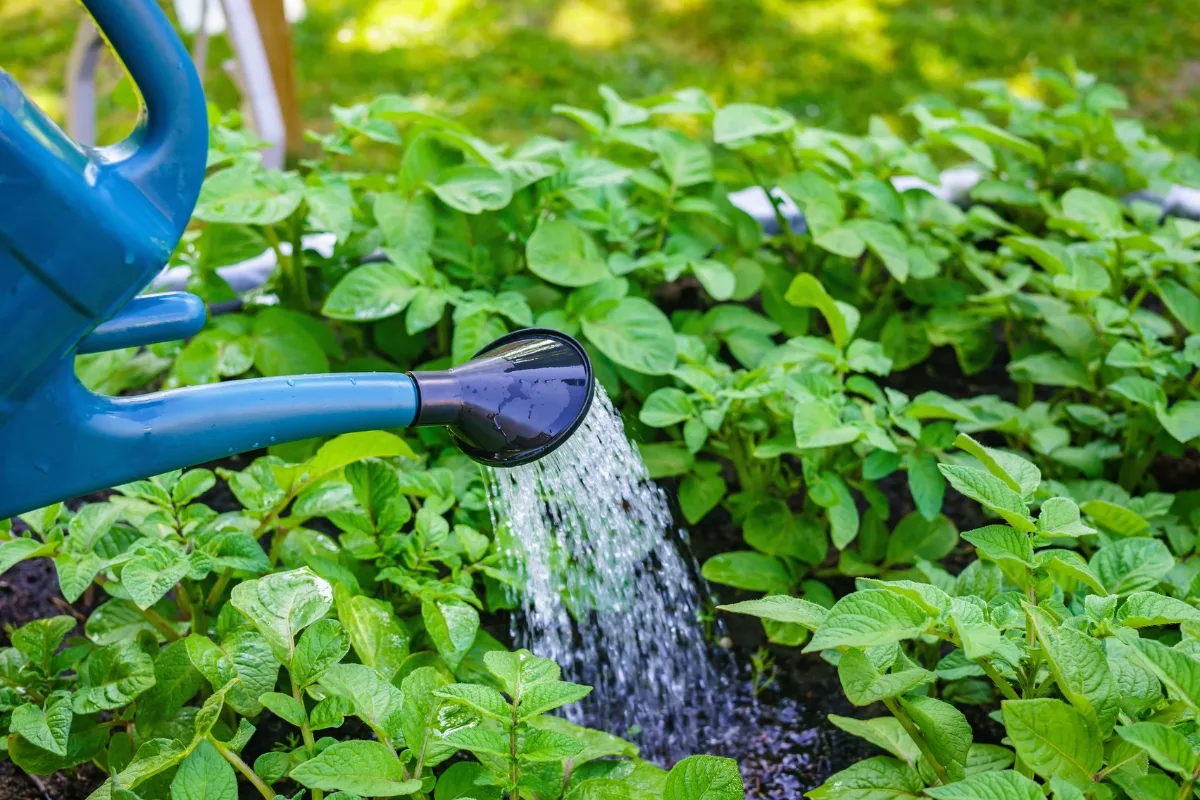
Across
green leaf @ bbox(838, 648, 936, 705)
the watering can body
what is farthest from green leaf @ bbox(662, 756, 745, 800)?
the watering can body

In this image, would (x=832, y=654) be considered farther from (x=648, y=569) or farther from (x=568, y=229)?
(x=568, y=229)

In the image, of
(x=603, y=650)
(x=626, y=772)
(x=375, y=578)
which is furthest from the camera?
(x=603, y=650)

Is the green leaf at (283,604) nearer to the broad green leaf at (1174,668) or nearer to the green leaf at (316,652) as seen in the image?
the green leaf at (316,652)

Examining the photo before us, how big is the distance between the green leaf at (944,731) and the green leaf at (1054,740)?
11 cm

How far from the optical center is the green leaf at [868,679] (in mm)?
956

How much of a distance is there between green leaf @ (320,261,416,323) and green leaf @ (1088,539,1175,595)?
2.73 ft

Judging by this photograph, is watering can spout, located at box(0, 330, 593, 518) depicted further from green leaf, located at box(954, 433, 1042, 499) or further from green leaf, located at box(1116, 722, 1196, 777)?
green leaf, located at box(1116, 722, 1196, 777)

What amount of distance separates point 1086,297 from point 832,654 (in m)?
0.60

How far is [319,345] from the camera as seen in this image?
4.99ft

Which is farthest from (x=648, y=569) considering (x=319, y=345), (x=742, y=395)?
(x=319, y=345)

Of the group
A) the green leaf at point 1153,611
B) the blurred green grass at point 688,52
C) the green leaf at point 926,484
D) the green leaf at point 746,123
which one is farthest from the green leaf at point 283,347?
the blurred green grass at point 688,52

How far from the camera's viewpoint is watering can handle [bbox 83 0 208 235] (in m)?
0.75

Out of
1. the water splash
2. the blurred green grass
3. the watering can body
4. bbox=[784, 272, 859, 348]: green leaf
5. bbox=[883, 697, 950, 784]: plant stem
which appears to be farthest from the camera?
the blurred green grass

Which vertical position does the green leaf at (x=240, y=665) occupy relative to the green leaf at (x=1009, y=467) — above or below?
below
